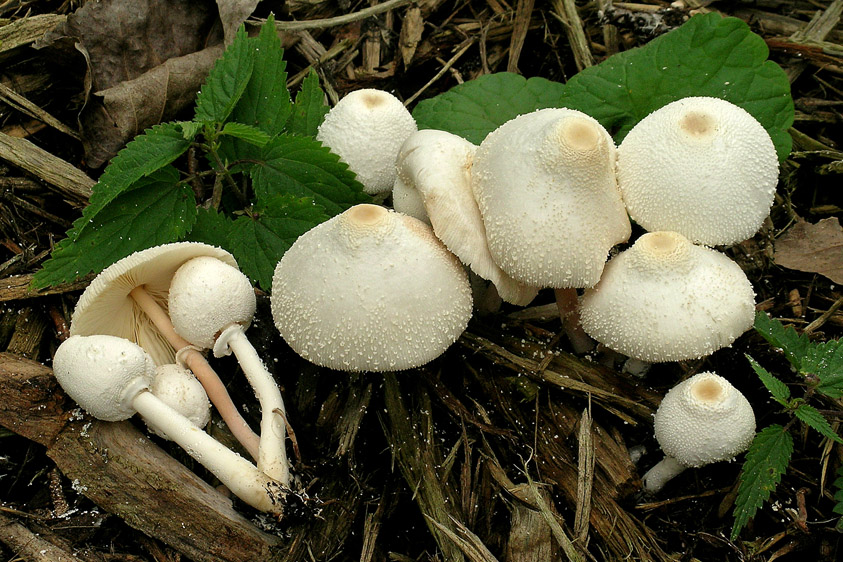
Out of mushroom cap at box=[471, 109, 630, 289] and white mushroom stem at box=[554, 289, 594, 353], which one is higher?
mushroom cap at box=[471, 109, 630, 289]

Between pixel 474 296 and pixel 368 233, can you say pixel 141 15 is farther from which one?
pixel 474 296

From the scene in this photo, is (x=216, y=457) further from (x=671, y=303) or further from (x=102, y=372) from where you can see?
(x=671, y=303)

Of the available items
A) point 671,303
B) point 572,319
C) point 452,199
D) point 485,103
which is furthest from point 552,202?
point 485,103

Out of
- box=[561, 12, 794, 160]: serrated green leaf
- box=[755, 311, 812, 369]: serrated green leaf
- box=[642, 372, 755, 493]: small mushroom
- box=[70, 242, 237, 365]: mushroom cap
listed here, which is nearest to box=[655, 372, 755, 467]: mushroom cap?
box=[642, 372, 755, 493]: small mushroom

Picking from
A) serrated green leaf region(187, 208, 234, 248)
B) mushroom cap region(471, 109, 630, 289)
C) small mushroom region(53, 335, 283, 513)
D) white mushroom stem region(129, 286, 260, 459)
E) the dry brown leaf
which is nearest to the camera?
mushroom cap region(471, 109, 630, 289)

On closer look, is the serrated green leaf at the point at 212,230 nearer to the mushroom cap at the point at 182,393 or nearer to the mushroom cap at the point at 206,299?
the mushroom cap at the point at 206,299

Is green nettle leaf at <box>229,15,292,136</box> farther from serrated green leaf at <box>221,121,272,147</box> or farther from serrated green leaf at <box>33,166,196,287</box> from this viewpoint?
serrated green leaf at <box>33,166,196,287</box>
